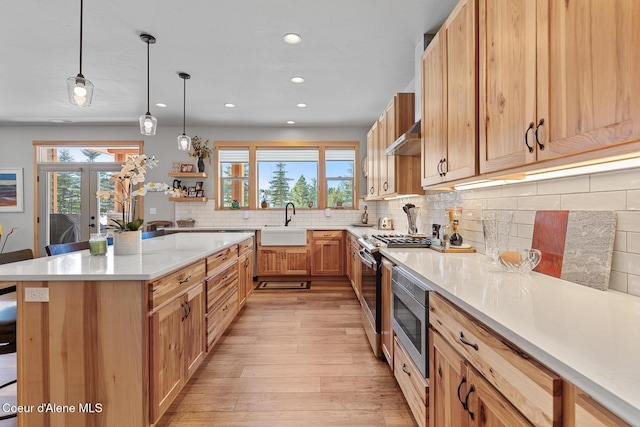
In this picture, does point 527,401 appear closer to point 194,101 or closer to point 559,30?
point 559,30

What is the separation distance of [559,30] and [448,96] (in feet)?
2.81

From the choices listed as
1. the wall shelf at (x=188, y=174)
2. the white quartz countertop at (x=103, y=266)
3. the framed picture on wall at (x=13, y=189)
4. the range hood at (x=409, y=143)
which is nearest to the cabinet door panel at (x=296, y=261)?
the wall shelf at (x=188, y=174)

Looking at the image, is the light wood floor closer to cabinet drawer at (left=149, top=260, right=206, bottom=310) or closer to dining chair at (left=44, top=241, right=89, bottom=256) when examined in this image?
cabinet drawer at (left=149, top=260, right=206, bottom=310)

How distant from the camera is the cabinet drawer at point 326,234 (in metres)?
4.93

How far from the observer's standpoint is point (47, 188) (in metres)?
5.32

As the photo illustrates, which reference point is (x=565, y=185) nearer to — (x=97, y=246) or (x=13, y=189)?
(x=97, y=246)

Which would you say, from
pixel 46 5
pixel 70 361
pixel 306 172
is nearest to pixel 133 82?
pixel 46 5

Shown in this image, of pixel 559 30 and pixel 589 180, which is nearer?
pixel 559 30

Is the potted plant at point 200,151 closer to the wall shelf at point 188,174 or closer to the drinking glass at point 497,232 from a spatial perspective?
the wall shelf at point 188,174

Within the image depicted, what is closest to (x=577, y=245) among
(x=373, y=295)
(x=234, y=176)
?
(x=373, y=295)

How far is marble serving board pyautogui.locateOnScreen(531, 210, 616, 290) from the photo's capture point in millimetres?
1159

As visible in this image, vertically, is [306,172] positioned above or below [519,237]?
above

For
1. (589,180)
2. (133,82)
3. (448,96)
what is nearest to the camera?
(589,180)

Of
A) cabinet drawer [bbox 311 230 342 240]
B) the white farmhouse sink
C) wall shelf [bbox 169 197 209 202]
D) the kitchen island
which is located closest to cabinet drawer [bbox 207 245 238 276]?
the kitchen island
